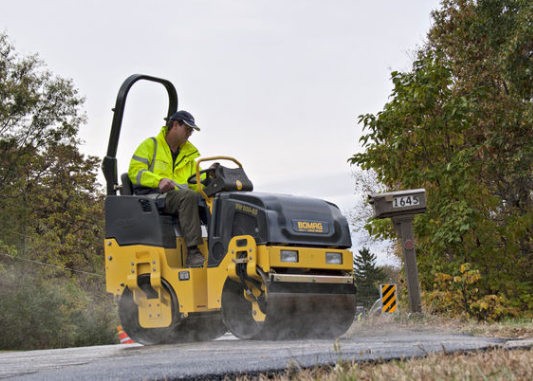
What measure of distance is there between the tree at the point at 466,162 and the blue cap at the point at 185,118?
4730 millimetres

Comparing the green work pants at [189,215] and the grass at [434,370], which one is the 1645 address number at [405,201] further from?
the grass at [434,370]

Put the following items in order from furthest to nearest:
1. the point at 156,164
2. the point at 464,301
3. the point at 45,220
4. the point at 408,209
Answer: the point at 45,220
the point at 464,301
the point at 408,209
the point at 156,164

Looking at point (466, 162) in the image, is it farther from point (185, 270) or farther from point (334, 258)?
point (185, 270)

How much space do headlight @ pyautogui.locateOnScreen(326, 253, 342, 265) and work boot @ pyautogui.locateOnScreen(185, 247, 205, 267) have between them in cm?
130

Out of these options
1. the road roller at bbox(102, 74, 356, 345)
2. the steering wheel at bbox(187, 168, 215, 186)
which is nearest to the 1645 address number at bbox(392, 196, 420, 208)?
the road roller at bbox(102, 74, 356, 345)

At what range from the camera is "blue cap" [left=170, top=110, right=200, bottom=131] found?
7.93 metres

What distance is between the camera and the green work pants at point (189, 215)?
293 inches

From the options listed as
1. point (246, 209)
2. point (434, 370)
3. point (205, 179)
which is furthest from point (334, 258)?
point (434, 370)

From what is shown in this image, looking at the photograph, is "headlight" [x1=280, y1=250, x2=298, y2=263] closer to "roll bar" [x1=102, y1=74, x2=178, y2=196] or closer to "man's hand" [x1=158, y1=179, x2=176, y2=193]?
"man's hand" [x1=158, y1=179, x2=176, y2=193]

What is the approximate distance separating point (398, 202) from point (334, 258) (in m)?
3.23

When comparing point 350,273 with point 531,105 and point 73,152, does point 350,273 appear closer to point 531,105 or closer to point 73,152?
point 531,105

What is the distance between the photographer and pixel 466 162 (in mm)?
11578

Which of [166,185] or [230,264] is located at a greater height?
[166,185]

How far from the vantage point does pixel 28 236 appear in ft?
115
